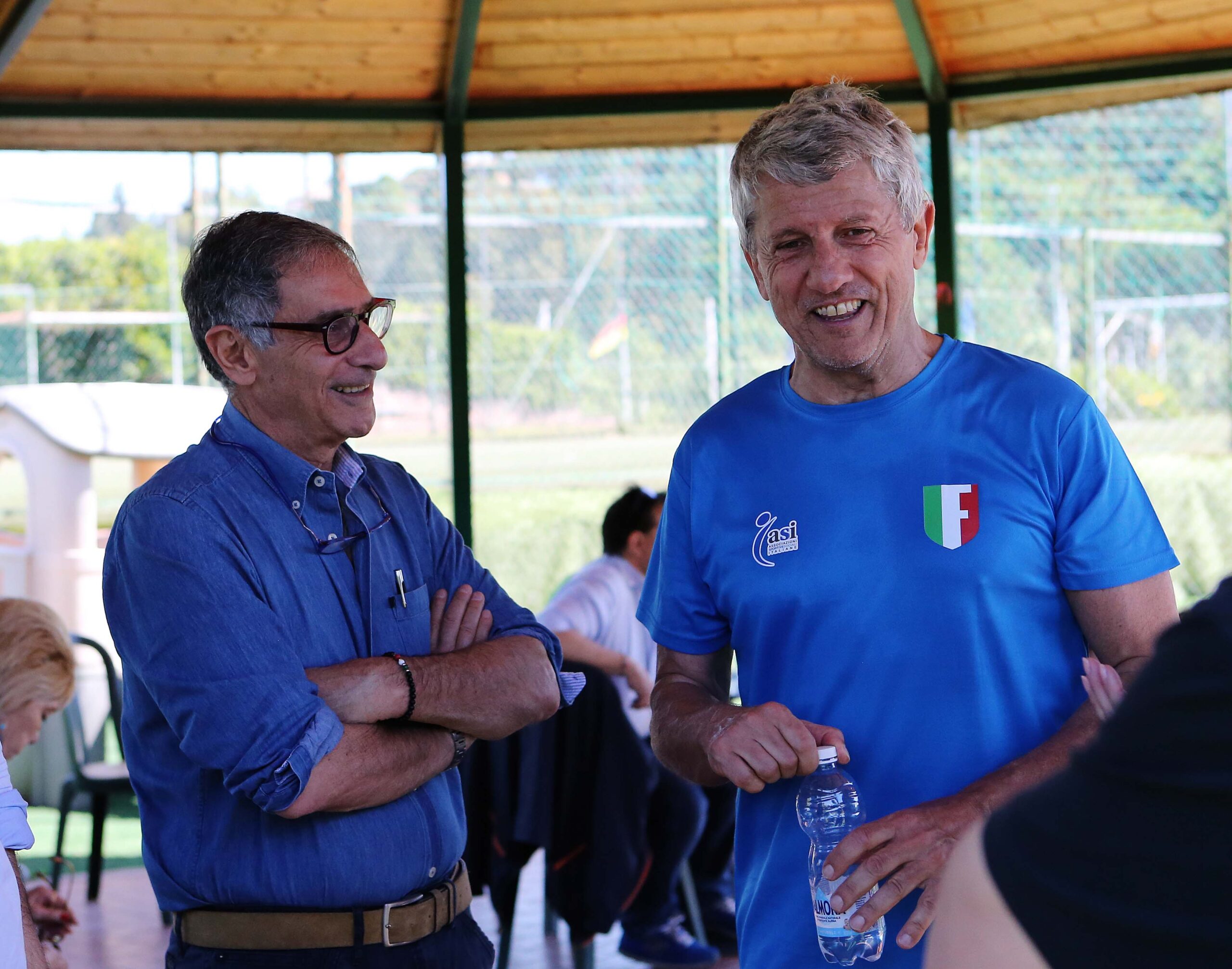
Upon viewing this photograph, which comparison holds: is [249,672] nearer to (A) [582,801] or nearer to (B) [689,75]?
(A) [582,801]

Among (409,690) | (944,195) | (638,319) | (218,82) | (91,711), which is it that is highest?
(218,82)

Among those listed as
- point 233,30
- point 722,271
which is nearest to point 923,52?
point 233,30

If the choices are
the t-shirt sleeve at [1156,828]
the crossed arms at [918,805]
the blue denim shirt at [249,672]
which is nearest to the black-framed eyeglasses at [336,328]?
the blue denim shirt at [249,672]

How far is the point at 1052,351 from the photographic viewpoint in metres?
11.7

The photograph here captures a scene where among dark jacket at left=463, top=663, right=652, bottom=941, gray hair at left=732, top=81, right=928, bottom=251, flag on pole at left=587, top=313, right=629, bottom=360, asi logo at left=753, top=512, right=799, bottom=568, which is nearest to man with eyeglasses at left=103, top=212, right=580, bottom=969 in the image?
asi logo at left=753, top=512, right=799, bottom=568

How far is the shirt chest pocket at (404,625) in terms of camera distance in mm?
2215

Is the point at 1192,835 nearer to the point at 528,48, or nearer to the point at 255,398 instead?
the point at 255,398

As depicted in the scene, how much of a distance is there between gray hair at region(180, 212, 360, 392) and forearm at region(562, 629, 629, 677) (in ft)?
8.66

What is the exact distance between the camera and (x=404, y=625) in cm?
227

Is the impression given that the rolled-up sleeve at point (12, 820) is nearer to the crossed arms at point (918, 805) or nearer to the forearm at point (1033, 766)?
the crossed arms at point (918, 805)

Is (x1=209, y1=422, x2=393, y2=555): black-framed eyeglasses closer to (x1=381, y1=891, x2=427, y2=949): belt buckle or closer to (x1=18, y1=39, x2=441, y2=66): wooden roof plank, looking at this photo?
(x1=381, y1=891, x2=427, y2=949): belt buckle

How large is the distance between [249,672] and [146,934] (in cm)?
392

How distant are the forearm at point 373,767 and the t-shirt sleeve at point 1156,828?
4.83 ft

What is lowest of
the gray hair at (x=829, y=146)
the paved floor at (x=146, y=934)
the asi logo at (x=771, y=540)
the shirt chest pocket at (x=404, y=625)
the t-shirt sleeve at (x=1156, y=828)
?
the paved floor at (x=146, y=934)
